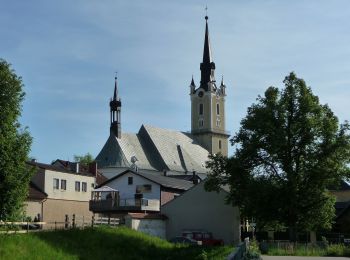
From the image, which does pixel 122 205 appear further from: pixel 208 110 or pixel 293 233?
pixel 208 110

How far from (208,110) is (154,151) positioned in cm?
2320

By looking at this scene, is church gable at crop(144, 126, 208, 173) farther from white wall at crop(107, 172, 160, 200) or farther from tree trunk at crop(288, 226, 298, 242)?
tree trunk at crop(288, 226, 298, 242)

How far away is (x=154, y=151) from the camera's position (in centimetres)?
10844

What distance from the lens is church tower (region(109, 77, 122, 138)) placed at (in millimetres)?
105625

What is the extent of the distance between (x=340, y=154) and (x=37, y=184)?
28347 mm

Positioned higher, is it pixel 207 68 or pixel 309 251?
pixel 207 68

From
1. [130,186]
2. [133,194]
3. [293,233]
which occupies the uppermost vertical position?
[130,186]

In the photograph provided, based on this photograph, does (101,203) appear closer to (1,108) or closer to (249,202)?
(249,202)

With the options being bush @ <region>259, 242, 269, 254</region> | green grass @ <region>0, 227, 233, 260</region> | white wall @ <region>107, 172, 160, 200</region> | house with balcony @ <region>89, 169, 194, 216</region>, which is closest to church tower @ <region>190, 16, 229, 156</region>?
house with balcony @ <region>89, 169, 194, 216</region>

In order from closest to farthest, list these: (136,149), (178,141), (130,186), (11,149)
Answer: (11,149)
(130,186)
(136,149)
(178,141)

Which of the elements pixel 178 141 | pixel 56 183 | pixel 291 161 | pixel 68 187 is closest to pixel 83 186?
pixel 68 187

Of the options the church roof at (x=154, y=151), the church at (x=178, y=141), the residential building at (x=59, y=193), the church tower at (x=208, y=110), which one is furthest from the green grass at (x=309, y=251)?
the church tower at (x=208, y=110)

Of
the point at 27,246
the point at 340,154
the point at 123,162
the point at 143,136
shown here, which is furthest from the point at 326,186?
the point at 143,136

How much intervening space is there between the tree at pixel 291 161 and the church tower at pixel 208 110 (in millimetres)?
77396
